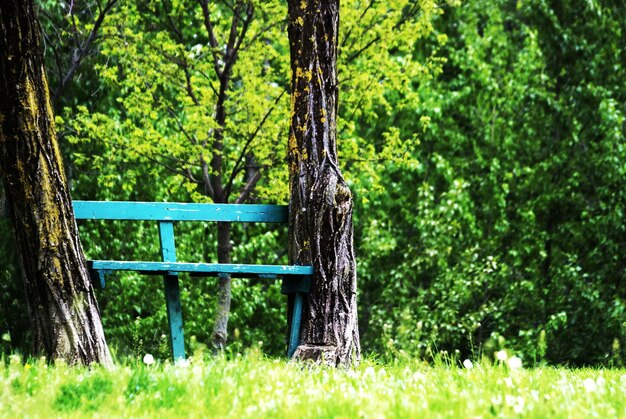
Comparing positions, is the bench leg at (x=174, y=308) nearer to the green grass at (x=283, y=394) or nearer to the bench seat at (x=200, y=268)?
the bench seat at (x=200, y=268)

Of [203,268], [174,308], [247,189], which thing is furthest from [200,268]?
[247,189]

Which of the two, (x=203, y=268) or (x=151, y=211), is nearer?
(x=203, y=268)

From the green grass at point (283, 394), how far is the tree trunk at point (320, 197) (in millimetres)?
1446

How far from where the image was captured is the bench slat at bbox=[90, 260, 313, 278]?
604cm

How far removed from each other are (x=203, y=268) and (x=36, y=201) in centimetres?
124

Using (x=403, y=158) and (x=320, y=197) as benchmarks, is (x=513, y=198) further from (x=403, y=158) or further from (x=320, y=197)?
(x=320, y=197)

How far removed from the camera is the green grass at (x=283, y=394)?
381cm

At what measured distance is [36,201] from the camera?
227 inches

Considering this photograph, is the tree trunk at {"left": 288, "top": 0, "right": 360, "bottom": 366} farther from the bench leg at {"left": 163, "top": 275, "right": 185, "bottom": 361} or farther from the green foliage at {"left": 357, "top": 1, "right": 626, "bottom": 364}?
the green foliage at {"left": 357, "top": 1, "right": 626, "bottom": 364}

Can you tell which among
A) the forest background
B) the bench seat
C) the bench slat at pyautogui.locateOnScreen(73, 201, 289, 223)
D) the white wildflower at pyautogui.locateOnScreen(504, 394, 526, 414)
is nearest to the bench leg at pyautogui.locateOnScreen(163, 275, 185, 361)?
the bench seat

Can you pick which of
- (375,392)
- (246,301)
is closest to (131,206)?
(375,392)

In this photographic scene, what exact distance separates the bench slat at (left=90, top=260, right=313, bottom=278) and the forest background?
5315mm

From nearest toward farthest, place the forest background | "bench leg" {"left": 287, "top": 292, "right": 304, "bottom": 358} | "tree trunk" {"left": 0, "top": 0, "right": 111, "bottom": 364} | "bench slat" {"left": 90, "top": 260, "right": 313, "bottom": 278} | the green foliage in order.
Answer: "tree trunk" {"left": 0, "top": 0, "right": 111, "bottom": 364}, "bench slat" {"left": 90, "top": 260, "right": 313, "bottom": 278}, "bench leg" {"left": 287, "top": 292, "right": 304, "bottom": 358}, the forest background, the green foliage

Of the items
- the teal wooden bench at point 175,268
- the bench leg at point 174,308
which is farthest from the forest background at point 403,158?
the bench leg at point 174,308
